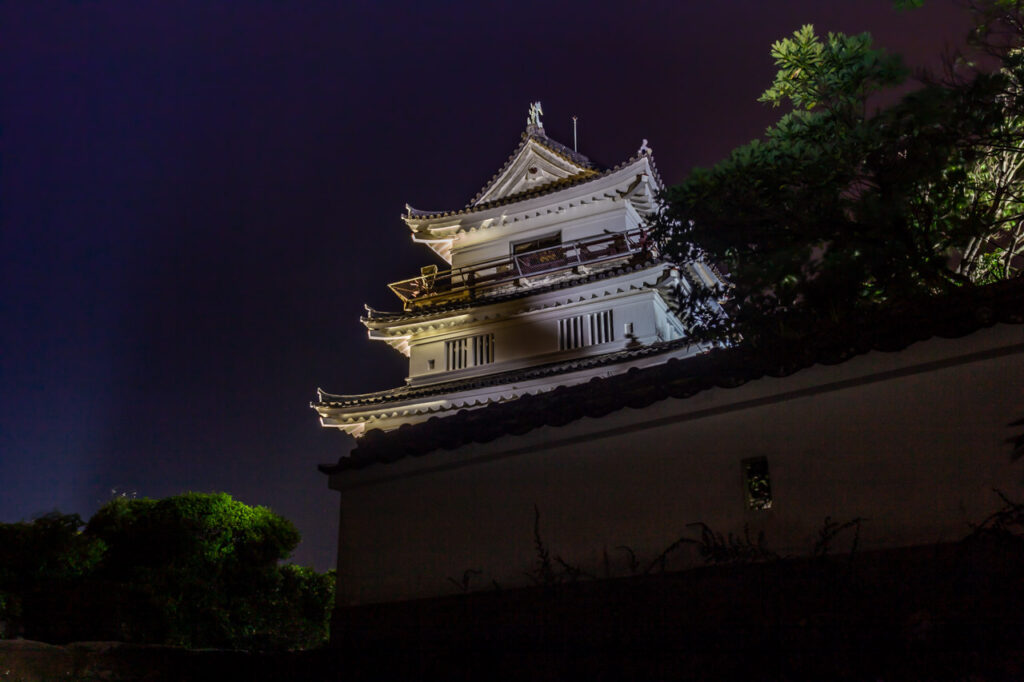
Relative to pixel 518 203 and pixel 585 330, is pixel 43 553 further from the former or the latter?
pixel 518 203

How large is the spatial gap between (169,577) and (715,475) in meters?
17.8

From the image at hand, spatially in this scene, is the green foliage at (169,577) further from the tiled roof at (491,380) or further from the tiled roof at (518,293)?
the tiled roof at (518,293)

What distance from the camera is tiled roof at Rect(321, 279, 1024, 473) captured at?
5.88 meters

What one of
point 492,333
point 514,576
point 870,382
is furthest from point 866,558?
point 492,333

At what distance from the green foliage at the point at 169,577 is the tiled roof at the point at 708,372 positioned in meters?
13.7

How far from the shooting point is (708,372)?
22.1 ft

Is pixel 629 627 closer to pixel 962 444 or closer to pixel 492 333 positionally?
pixel 962 444

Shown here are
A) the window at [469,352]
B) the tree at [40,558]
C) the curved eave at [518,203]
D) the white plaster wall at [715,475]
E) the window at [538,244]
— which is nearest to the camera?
the white plaster wall at [715,475]

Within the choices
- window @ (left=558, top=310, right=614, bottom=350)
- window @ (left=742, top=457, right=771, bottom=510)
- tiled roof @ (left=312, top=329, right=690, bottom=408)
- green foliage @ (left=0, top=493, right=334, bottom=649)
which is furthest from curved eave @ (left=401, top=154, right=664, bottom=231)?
window @ (left=742, top=457, right=771, bottom=510)

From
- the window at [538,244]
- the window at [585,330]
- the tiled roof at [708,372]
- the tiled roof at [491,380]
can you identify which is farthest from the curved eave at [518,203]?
the tiled roof at [708,372]

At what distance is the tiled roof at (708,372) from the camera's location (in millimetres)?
5875

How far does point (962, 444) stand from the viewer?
5.73m

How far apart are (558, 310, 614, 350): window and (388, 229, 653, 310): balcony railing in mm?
1778

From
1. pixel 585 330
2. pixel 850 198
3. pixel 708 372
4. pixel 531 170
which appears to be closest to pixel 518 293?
pixel 585 330
